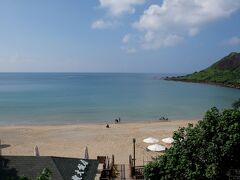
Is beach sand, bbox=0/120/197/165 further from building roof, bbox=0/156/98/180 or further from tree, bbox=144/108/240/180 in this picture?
tree, bbox=144/108/240/180

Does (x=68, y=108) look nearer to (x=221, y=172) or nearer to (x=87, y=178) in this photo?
(x=87, y=178)

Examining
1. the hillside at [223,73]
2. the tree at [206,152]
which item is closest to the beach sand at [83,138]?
the tree at [206,152]

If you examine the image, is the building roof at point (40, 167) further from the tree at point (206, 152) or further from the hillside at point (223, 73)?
the hillside at point (223, 73)

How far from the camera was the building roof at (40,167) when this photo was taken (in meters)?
17.5

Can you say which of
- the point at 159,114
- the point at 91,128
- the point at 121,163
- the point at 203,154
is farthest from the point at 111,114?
the point at 203,154

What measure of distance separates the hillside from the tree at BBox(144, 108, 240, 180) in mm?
126367

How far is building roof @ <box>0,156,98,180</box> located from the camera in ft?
57.5

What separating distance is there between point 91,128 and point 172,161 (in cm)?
3329

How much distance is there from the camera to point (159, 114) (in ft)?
210

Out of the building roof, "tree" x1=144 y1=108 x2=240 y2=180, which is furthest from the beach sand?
"tree" x1=144 y1=108 x2=240 y2=180

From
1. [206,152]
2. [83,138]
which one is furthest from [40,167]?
[83,138]

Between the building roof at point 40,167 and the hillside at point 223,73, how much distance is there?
411 feet

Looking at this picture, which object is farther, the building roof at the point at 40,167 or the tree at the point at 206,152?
the building roof at the point at 40,167

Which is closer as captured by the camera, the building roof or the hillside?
the building roof
